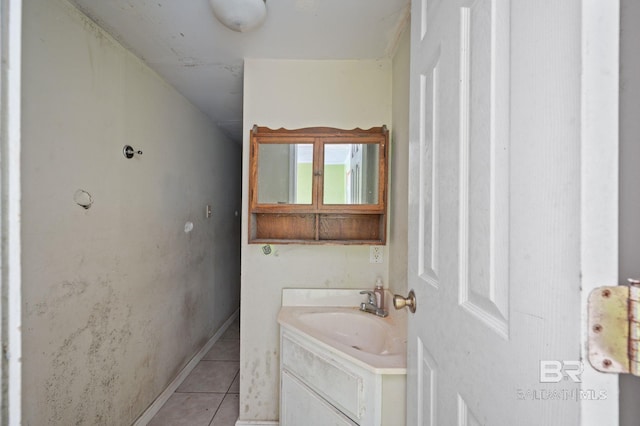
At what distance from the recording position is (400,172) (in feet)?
4.83

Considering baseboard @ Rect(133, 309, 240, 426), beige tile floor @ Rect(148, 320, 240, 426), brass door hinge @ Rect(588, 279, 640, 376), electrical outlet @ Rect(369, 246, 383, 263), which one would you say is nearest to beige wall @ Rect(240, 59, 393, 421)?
electrical outlet @ Rect(369, 246, 383, 263)

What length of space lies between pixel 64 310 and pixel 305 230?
1.19 meters

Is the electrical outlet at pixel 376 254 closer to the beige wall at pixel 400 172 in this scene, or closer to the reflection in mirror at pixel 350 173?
the beige wall at pixel 400 172

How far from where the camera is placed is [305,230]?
5.64 feet

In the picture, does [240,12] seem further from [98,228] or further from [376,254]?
[376,254]

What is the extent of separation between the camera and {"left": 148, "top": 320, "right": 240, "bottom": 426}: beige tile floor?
179 centimetres

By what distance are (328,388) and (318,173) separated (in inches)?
41.2

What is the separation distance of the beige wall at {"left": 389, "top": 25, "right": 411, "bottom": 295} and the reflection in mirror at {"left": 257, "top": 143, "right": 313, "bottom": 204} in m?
0.48

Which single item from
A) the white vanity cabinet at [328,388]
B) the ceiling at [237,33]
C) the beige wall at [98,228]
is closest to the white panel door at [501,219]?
the white vanity cabinet at [328,388]

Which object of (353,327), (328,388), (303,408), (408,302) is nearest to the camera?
(408,302)

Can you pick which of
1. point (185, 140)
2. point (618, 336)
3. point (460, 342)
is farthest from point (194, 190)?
point (618, 336)

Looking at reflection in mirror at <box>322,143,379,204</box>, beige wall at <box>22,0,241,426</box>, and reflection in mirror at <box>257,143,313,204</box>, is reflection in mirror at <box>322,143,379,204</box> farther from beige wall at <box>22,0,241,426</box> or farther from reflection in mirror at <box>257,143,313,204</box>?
beige wall at <box>22,0,241,426</box>

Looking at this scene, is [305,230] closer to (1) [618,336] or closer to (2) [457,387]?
(2) [457,387]

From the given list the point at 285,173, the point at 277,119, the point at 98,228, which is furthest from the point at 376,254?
the point at 98,228
